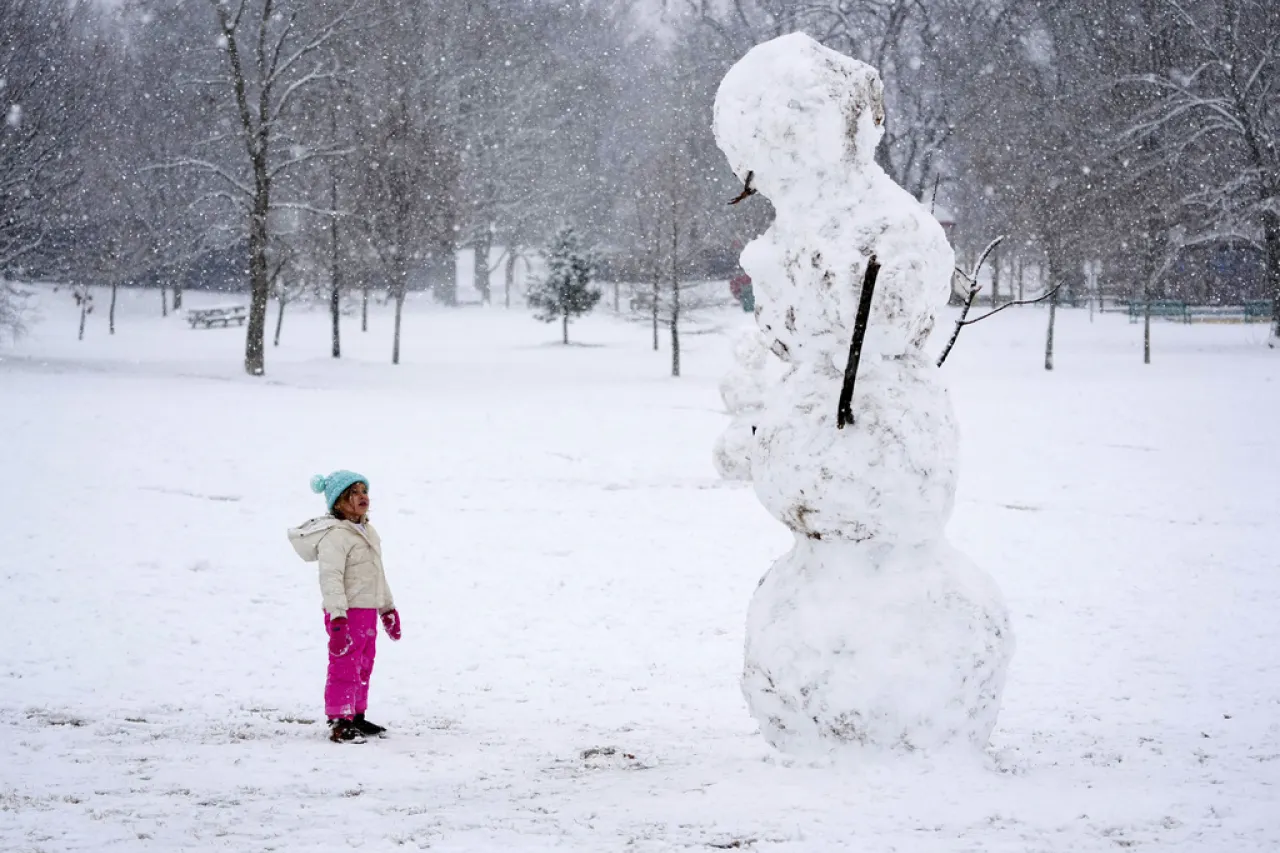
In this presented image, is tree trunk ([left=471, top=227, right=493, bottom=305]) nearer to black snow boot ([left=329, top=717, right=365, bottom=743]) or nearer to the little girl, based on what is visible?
the little girl

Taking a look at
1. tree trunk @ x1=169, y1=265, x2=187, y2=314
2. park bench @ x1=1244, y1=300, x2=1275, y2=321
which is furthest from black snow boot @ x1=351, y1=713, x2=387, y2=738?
tree trunk @ x1=169, y1=265, x2=187, y2=314

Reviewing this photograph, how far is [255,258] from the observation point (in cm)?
2809

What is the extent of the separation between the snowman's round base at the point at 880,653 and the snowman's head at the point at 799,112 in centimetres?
181

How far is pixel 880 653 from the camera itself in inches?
188

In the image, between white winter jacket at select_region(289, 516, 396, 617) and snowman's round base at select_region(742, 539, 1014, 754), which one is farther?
white winter jacket at select_region(289, 516, 396, 617)

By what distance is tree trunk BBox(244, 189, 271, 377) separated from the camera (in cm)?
2727

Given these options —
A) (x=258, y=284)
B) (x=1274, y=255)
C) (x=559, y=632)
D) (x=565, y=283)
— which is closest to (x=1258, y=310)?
(x=1274, y=255)

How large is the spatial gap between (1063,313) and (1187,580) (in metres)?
34.1

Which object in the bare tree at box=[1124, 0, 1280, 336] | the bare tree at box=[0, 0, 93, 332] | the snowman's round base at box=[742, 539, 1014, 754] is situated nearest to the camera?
the snowman's round base at box=[742, 539, 1014, 754]

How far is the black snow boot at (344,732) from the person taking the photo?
5.93m

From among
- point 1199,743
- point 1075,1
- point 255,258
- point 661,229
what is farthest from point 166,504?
point 1075,1

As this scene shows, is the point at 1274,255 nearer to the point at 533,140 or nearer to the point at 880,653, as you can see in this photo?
the point at 880,653

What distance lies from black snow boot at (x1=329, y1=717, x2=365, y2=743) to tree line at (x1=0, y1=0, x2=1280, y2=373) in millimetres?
21089

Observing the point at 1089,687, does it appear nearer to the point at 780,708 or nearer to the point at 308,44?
the point at 780,708
